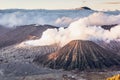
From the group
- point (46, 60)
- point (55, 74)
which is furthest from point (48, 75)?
Result: point (46, 60)

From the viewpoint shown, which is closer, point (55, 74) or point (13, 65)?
point (55, 74)

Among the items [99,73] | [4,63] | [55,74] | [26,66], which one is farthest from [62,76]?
[4,63]

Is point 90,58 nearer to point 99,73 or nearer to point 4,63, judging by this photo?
point 99,73

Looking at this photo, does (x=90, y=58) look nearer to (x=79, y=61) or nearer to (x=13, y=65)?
(x=79, y=61)

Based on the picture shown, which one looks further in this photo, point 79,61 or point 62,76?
point 79,61

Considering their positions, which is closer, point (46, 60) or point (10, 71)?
point (10, 71)

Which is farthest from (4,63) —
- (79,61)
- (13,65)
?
(79,61)

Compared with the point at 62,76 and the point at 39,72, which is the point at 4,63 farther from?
the point at 62,76
